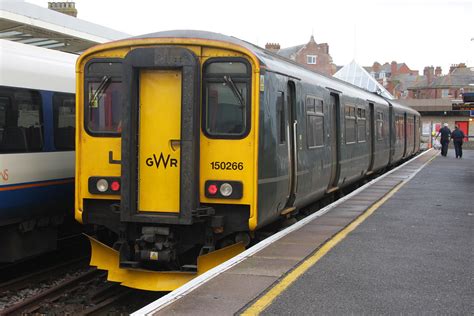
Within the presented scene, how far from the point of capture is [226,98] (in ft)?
22.1

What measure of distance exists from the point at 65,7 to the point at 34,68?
53.1ft

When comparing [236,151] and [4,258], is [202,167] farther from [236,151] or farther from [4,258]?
[4,258]

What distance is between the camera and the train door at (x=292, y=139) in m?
8.16

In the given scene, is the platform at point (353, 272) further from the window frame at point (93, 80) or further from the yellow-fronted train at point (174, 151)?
the window frame at point (93, 80)

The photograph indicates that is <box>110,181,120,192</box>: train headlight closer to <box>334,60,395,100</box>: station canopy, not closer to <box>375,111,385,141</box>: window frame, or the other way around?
<box>375,111,385,141</box>: window frame

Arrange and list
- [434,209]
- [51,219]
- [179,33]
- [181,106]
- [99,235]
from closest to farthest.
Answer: [181,106] → [179,33] → [99,235] → [51,219] → [434,209]

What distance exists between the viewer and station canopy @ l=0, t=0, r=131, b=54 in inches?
477

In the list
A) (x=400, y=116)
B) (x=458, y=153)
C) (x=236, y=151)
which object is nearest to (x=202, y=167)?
(x=236, y=151)

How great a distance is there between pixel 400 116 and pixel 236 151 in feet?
58.5

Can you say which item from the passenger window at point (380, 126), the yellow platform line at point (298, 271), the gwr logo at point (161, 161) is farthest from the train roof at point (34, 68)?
the passenger window at point (380, 126)

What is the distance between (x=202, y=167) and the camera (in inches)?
266

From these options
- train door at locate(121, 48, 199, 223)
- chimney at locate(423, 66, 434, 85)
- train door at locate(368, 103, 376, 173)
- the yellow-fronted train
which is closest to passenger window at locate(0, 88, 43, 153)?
the yellow-fronted train

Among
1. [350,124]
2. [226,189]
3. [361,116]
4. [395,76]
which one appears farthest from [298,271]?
[395,76]

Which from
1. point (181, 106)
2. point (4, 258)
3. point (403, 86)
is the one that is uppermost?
point (403, 86)
